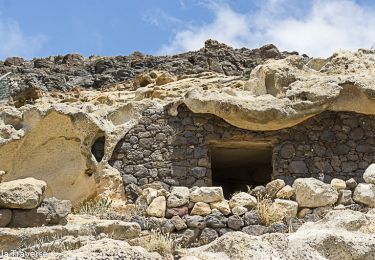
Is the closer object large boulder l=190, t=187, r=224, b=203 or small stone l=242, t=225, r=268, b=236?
small stone l=242, t=225, r=268, b=236

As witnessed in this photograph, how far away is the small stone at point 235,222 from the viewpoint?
7102 millimetres

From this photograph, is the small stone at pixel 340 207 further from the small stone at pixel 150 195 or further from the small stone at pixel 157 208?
the small stone at pixel 150 195

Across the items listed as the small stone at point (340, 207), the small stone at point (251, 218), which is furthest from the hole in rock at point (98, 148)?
the small stone at point (340, 207)

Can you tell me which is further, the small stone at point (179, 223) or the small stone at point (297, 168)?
the small stone at point (297, 168)

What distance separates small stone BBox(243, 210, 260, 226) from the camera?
707cm

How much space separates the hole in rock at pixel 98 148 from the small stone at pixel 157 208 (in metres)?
3.57

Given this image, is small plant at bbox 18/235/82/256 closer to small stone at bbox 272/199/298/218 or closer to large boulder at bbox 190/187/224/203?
large boulder at bbox 190/187/224/203

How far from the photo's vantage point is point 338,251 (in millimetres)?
3699

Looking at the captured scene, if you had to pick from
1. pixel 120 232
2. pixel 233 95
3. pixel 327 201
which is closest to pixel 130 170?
pixel 233 95

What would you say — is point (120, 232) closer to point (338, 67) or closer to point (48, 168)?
point (48, 168)

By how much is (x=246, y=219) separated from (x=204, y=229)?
18.8 inches

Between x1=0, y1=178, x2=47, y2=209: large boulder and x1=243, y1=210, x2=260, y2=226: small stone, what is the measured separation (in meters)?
2.40

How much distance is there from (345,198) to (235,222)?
1227mm

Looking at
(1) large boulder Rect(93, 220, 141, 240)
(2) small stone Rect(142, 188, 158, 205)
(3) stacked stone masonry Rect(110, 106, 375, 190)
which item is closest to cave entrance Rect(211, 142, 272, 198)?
(3) stacked stone masonry Rect(110, 106, 375, 190)
